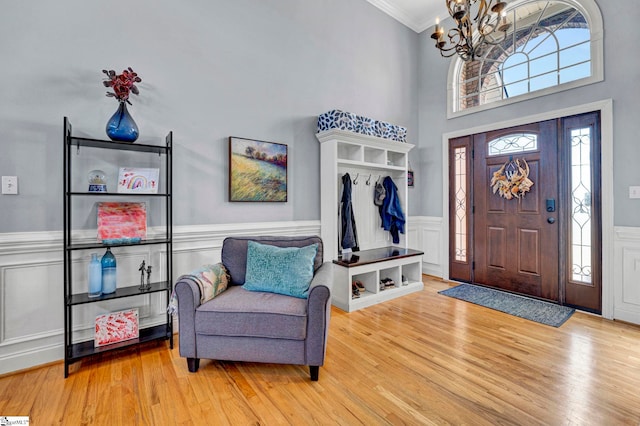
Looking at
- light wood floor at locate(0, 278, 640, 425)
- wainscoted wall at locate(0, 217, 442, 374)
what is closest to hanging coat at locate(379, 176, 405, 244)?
light wood floor at locate(0, 278, 640, 425)

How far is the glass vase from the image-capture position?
2.11 meters

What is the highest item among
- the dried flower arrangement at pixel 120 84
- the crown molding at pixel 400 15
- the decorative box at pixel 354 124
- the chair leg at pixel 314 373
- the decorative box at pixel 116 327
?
the crown molding at pixel 400 15

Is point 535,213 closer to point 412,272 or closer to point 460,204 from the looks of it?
point 460,204

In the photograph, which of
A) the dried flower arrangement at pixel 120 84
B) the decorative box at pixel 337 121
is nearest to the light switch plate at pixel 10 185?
the dried flower arrangement at pixel 120 84

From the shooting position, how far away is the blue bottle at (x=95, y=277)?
2.06 m

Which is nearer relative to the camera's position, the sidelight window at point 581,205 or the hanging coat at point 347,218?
the sidelight window at point 581,205

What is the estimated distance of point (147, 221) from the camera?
2.43 meters

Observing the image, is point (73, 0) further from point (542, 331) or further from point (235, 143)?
point (542, 331)

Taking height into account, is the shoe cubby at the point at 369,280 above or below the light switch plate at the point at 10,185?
below

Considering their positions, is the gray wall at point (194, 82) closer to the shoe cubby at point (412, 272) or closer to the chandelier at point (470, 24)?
the shoe cubby at point (412, 272)

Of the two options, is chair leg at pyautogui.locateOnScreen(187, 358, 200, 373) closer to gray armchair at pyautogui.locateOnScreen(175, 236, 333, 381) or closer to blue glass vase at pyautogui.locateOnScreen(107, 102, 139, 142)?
gray armchair at pyautogui.locateOnScreen(175, 236, 333, 381)

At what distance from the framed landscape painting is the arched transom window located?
89.7 inches

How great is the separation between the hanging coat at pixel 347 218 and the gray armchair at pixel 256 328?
1.59 meters

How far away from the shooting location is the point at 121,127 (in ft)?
6.88
